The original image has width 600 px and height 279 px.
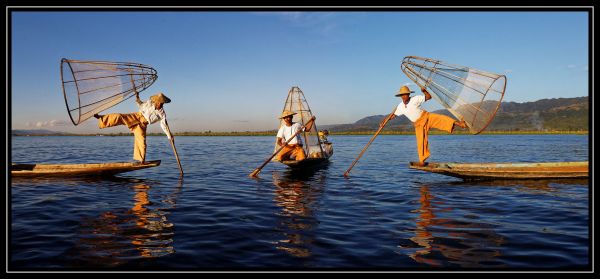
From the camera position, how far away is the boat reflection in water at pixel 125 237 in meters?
4.99

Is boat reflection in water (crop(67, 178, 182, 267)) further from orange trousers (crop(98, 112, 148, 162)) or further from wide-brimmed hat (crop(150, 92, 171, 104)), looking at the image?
wide-brimmed hat (crop(150, 92, 171, 104))

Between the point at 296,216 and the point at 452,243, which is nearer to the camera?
the point at 452,243

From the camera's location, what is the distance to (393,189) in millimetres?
11086

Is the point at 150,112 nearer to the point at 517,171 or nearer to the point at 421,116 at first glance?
the point at 421,116

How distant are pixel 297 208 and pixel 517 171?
25.8 ft

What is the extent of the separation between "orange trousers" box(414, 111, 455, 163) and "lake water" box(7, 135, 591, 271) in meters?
1.25

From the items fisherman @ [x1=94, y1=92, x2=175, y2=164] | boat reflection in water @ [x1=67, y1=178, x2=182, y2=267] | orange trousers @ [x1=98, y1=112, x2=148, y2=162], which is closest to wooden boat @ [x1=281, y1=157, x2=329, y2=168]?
fisherman @ [x1=94, y1=92, x2=175, y2=164]

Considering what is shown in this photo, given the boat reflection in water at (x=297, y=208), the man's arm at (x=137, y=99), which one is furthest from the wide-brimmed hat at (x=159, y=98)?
the boat reflection in water at (x=297, y=208)

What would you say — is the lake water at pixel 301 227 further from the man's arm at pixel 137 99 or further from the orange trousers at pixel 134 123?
the man's arm at pixel 137 99

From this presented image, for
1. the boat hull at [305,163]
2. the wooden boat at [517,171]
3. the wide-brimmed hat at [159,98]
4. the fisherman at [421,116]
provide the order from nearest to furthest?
the fisherman at [421,116] → the wooden boat at [517,171] → the wide-brimmed hat at [159,98] → the boat hull at [305,163]

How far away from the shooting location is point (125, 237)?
5.91 meters

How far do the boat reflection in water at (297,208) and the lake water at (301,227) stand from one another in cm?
3

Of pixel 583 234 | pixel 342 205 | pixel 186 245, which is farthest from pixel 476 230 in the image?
pixel 186 245

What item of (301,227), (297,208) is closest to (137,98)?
(297,208)
